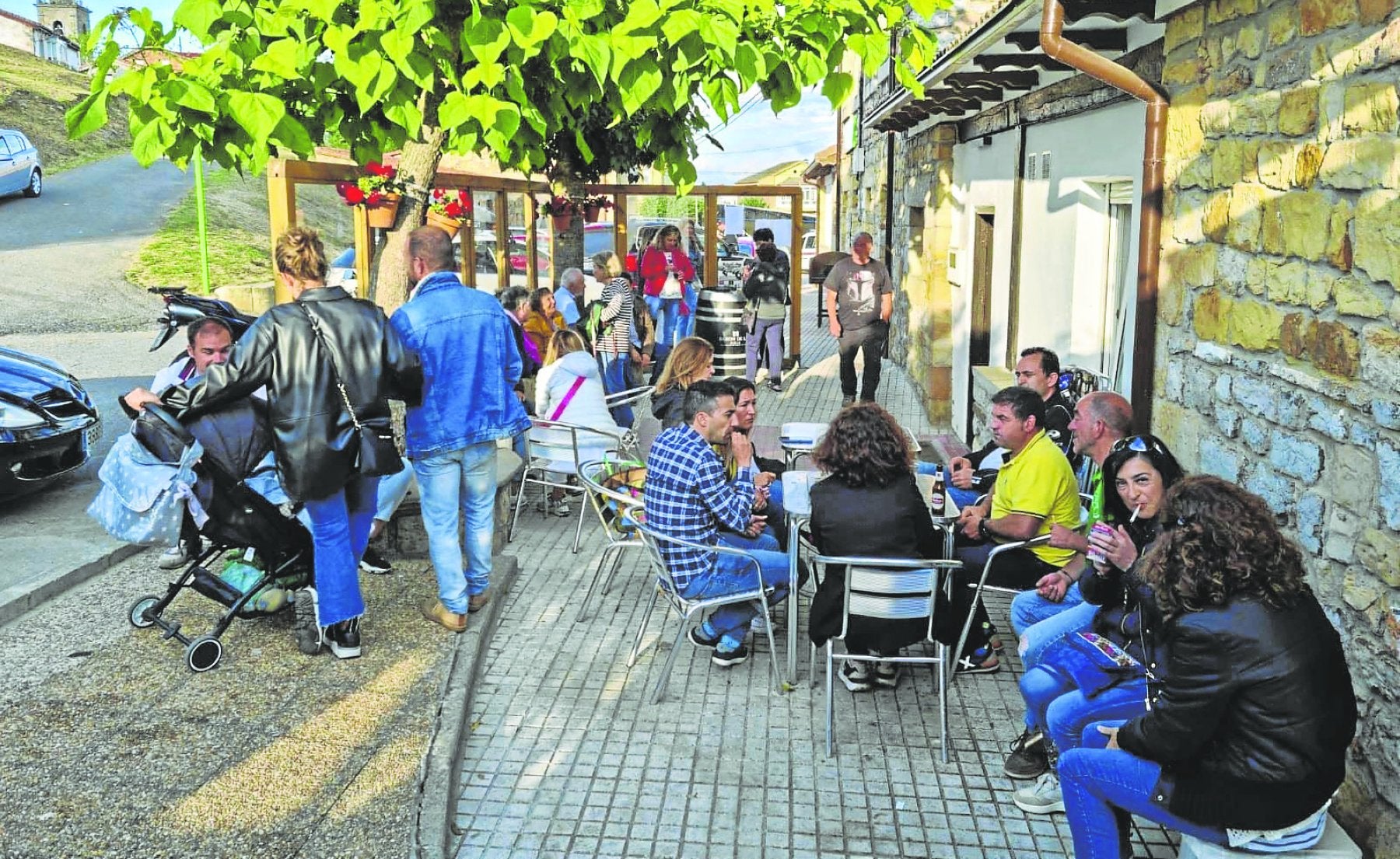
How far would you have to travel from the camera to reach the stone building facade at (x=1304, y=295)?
3.48 m

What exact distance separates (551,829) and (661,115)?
355 centimetres

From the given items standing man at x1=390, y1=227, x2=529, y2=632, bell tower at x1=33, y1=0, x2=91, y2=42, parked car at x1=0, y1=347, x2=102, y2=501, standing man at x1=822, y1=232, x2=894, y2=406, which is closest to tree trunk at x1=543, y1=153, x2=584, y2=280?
standing man at x1=822, y1=232, x2=894, y2=406

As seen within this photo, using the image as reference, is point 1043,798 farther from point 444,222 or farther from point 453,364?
point 444,222

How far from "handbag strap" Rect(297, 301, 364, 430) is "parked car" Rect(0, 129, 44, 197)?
23437 mm

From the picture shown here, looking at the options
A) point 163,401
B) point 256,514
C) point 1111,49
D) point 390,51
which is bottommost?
point 256,514

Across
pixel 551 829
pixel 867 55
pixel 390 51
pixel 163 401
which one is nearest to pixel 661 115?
pixel 867 55

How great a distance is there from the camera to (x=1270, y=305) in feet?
13.9

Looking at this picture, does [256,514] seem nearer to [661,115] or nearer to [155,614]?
[155,614]

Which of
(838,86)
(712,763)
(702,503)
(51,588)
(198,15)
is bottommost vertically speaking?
(712,763)

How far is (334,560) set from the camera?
16.2 feet

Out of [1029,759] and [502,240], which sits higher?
[502,240]

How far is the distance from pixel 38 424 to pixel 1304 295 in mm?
7103

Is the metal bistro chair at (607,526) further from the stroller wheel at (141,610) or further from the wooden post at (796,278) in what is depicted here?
the wooden post at (796,278)

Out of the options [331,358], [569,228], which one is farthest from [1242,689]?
[569,228]
